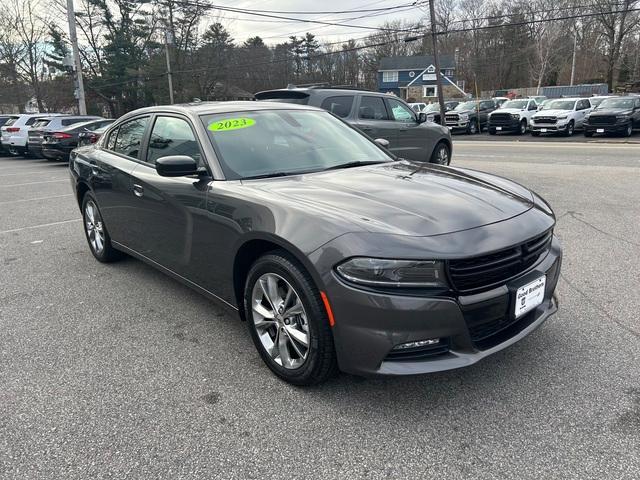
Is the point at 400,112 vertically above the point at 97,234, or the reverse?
the point at 400,112

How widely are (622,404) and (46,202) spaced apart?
31.4 ft

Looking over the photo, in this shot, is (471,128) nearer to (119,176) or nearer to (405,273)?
(119,176)

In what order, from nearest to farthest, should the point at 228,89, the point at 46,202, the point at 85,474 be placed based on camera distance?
1. the point at 85,474
2. the point at 46,202
3. the point at 228,89

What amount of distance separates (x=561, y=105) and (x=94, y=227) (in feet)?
83.5

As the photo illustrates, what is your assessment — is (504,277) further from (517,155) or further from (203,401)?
(517,155)

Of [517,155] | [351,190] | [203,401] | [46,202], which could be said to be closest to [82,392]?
[203,401]

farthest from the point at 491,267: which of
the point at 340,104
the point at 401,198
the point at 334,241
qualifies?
the point at 340,104

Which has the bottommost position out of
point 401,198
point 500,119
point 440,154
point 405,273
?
point 440,154

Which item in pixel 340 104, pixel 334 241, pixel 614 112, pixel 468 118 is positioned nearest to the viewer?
pixel 334 241

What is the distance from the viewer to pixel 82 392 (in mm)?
2852

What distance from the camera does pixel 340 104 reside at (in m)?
8.73

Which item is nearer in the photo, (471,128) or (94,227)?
(94,227)

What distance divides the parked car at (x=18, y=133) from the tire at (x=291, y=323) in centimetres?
1894

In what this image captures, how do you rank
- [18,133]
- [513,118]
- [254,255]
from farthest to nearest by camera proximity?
1. [513,118]
2. [18,133]
3. [254,255]
